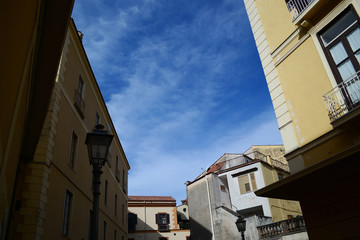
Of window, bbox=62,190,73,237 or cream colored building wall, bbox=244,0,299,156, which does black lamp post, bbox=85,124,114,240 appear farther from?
window, bbox=62,190,73,237

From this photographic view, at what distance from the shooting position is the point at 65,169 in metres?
10.7

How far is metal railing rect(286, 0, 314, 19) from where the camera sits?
26.6 ft

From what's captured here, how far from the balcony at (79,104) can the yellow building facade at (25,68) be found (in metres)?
4.11

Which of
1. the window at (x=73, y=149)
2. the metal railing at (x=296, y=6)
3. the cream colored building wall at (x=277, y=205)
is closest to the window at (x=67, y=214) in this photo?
the window at (x=73, y=149)

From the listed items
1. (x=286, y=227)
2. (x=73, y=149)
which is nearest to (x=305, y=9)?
(x=73, y=149)

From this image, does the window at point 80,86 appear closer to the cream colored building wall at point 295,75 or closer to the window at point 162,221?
the cream colored building wall at point 295,75

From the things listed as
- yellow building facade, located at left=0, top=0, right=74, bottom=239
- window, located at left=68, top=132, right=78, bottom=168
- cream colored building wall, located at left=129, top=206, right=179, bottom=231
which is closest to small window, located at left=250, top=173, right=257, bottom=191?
cream colored building wall, located at left=129, top=206, right=179, bottom=231

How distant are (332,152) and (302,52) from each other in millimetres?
2981

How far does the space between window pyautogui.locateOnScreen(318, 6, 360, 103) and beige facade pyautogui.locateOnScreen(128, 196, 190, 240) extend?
32.6m

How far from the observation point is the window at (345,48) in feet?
21.3

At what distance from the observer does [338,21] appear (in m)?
7.13

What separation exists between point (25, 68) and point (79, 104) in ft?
30.8

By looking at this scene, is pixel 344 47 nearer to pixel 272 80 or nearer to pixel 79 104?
pixel 272 80

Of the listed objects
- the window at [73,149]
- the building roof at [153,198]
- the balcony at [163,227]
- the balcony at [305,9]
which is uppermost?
the building roof at [153,198]
